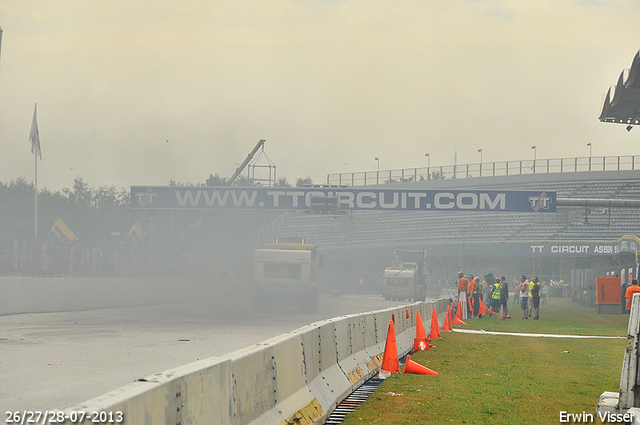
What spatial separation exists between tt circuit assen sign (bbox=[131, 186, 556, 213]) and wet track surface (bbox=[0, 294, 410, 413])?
56.1 feet

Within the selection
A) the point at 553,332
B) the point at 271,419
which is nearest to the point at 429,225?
the point at 553,332

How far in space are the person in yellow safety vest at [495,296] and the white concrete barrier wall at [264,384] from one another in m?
19.8

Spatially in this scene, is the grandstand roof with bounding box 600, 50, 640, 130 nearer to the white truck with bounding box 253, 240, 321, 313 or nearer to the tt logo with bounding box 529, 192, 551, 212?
the tt logo with bounding box 529, 192, 551, 212

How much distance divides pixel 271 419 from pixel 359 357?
16.0 feet

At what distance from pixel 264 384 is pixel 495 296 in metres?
25.9

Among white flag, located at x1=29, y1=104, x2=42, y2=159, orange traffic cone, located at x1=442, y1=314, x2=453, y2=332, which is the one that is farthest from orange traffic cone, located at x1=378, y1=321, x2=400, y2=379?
white flag, located at x1=29, y1=104, x2=42, y2=159

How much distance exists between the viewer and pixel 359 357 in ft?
34.7

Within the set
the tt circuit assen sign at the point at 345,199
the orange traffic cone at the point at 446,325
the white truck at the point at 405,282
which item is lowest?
the white truck at the point at 405,282

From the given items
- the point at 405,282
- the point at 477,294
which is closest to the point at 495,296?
the point at 477,294

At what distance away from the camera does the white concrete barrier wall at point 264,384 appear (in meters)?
3.75

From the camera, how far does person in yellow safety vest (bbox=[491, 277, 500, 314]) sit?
3029cm

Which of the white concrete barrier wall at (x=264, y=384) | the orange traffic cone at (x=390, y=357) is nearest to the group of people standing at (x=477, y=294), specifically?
the orange traffic cone at (x=390, y=357)

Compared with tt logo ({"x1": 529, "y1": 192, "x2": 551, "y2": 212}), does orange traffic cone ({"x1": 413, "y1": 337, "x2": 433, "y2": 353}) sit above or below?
below

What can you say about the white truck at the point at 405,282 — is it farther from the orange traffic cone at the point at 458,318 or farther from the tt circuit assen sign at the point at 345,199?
the orange traffic cone at the point at 458,318
